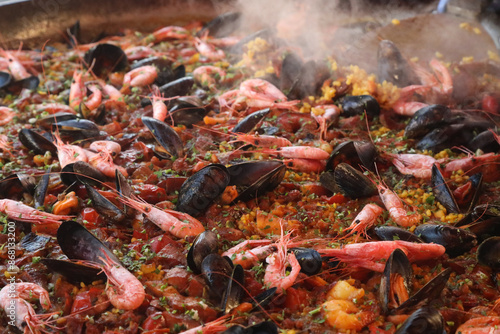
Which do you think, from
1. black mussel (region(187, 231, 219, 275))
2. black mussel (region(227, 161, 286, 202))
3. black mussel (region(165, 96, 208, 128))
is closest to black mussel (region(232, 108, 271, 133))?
black mussel (region(165, 96, 208, 128))

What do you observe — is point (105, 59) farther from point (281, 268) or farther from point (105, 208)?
point (281, 268)

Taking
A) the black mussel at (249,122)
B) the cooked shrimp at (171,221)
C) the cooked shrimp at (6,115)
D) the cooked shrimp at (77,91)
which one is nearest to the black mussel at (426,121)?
the black mussel at (249,122)

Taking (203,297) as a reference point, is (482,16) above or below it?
above

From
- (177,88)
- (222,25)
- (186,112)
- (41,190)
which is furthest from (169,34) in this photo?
(41,190)

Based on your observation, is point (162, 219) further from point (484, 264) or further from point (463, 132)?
point (463, 132)

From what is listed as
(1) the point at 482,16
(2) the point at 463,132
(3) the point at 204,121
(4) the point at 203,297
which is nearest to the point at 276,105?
(3) the point at 204,121

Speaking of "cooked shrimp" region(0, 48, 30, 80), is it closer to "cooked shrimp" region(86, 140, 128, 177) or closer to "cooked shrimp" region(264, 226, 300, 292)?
"cooked shrimp" region(86, 140, 128, 177)
